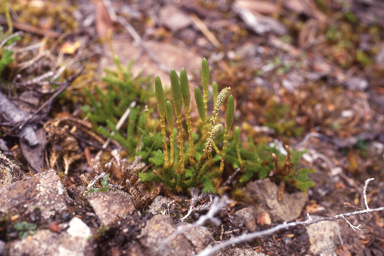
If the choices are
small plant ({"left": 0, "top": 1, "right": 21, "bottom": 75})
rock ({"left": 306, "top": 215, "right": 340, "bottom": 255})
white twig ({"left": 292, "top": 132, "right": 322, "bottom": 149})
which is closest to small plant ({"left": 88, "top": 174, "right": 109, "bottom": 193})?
small plant ({"left": 0, "top": 1, "right": 21, "bottom": 75})

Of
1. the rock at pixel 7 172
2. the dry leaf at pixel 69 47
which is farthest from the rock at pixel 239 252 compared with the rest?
the dry leaf at pixel 69 47

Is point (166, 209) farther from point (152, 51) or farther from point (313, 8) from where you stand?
point (313, 8)

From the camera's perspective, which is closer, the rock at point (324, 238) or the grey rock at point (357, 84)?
the rock at point (324, 238)

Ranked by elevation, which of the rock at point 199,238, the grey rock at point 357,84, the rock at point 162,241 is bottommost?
the grey rock at point 357,84

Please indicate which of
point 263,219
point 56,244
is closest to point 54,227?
point 56,244

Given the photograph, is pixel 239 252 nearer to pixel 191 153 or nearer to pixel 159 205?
pixel 159 205

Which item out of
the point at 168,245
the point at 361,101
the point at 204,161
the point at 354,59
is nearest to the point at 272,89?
the point at 361,101

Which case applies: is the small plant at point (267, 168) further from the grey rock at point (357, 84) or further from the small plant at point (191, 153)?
the grey rock at point (357, 84)

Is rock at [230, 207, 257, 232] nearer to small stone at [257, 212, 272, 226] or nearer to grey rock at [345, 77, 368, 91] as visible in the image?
small stone at [257, 212, 272, 226]
